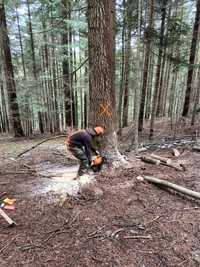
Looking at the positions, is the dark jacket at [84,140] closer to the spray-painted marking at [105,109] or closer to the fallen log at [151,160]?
the spray-painted marking at [105,109]

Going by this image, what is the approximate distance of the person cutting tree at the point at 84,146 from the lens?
499 cm

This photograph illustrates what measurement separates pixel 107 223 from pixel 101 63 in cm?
338

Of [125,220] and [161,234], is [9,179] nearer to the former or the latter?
[125,220]

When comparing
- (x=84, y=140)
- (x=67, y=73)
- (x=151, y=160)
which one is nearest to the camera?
(x=84, y=140)

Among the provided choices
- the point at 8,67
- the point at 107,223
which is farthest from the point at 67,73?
the point at 107,223

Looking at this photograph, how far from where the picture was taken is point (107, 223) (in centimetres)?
337

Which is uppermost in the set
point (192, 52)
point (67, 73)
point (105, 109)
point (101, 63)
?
point (192, 52)

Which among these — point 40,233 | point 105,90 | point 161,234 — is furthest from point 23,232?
point 105,90

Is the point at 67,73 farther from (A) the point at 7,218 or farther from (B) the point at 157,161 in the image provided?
(A) the point at 7,218

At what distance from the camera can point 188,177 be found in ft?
16.0

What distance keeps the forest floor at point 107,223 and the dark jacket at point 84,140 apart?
68cm

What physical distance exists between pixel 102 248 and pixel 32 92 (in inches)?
415

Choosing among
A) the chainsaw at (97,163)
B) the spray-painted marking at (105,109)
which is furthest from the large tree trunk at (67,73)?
the chainsaw at (97,163)

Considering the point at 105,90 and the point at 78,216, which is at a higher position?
the point at 105,90
